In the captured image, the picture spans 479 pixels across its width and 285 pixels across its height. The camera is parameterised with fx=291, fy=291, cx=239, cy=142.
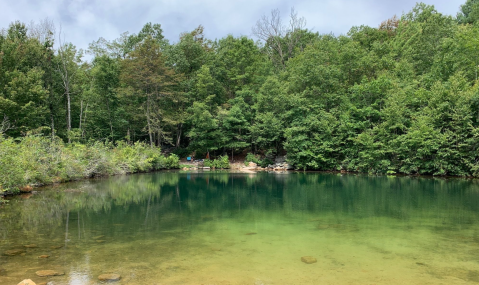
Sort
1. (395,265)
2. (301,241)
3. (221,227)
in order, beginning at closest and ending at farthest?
(395,265)
(301,241)
(221,227)

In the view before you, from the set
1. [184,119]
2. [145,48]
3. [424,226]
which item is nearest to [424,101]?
[424,226]

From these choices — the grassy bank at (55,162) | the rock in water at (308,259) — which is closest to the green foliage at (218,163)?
the grassy bank at (55,162)

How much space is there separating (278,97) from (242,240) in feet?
80.9

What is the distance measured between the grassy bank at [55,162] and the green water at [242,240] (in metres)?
1.24

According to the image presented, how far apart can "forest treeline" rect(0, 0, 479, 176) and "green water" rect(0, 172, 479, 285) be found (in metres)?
13.3

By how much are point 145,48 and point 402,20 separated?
31842 mm

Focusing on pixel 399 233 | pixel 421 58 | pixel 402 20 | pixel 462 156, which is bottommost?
pixel 399 233

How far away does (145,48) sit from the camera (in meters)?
27.4

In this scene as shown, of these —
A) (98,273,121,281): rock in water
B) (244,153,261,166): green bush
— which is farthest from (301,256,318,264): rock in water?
(244,153,261,166): green bush

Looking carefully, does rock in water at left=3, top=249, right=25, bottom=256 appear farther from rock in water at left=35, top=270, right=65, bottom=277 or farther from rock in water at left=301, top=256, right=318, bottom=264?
rock in water at left=301, top=256, right=318, bottom=264

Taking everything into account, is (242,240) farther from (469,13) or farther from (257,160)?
(469,13)

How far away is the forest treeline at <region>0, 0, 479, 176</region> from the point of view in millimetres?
21531

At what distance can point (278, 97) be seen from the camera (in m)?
29.3

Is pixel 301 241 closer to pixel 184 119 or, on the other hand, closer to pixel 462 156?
pixel 462 156
